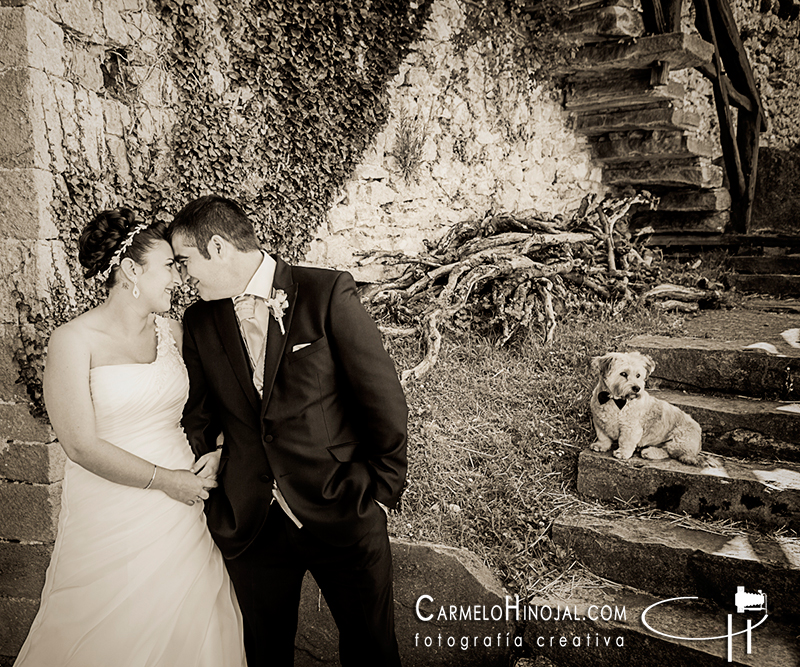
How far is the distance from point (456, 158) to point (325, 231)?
6.44ft

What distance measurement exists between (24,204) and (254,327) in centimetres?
196

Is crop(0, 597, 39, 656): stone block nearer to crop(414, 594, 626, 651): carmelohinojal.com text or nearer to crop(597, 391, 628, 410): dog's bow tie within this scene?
crop(414, 594, 626, 651): carmelohinojal.com text

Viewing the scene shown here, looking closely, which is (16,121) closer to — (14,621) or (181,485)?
(181,485)

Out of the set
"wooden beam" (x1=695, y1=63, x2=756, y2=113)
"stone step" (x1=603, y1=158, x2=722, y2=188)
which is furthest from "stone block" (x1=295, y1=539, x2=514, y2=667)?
"wooden beam" (x1=695, y1=63, x2=756, y2=113)

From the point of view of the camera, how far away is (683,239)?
25.1ft

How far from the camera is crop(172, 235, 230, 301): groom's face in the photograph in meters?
2.15

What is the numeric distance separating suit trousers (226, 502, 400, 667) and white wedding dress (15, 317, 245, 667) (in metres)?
0.15

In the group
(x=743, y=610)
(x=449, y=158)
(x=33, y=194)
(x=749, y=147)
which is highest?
(x=449, y=158)

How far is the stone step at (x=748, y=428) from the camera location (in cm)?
334

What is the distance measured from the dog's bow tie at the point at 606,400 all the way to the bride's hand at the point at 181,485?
2188 mm

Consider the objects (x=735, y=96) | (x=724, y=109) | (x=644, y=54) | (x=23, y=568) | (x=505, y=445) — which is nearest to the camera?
(x=23, y=568)

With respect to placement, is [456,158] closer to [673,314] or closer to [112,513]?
[673,314]

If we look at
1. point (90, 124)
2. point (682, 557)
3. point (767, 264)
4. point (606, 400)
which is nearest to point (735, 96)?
point (767, 264)

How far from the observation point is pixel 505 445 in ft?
12.5
